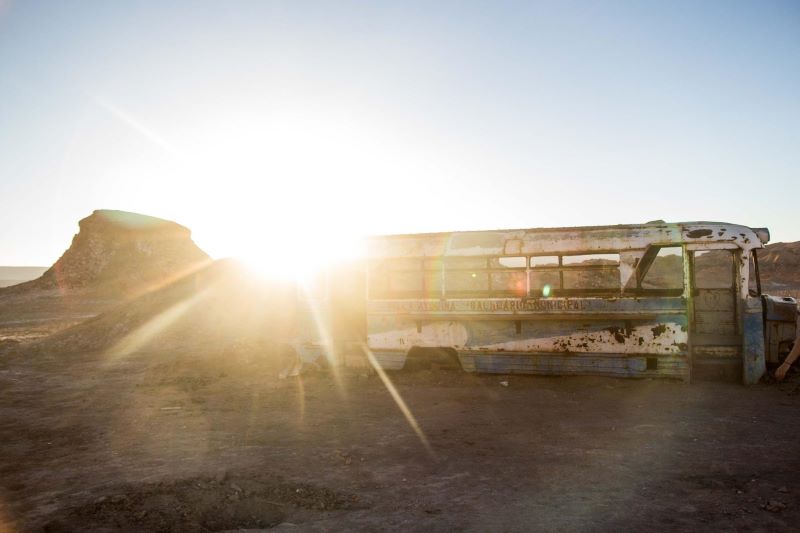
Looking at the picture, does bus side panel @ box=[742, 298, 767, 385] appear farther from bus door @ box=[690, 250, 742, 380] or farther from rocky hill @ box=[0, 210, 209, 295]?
rocky hill @ box=[0, 210, 209, 295]

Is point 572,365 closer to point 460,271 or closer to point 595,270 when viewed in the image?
point 595,270

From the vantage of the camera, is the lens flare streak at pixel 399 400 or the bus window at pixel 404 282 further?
the bus window at pixel 404 282

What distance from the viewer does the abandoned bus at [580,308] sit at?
29.4 ft

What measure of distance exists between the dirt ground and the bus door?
57cm

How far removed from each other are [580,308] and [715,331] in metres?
3.11

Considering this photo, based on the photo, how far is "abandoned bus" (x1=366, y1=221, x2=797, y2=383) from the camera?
353 inches

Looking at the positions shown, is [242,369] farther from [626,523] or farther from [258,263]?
[258,263]

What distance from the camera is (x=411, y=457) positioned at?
608cm

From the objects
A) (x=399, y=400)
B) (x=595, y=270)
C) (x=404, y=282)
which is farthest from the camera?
(x=404, y=282)

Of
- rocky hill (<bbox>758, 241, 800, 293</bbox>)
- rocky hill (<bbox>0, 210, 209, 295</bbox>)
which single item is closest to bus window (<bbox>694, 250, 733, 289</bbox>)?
rocky hill (<bbox>758, 241, 800, 293</bbox>)

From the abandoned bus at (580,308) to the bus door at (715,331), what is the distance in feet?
0.06

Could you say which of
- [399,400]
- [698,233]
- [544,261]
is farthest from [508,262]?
[399,400]

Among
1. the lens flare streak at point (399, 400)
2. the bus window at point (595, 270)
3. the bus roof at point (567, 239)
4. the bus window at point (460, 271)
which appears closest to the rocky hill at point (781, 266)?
A: the bus window at point (595, 270)

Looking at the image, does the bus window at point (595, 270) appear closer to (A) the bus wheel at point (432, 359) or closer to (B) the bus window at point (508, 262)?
(B) the bus window at point (508, 262)
